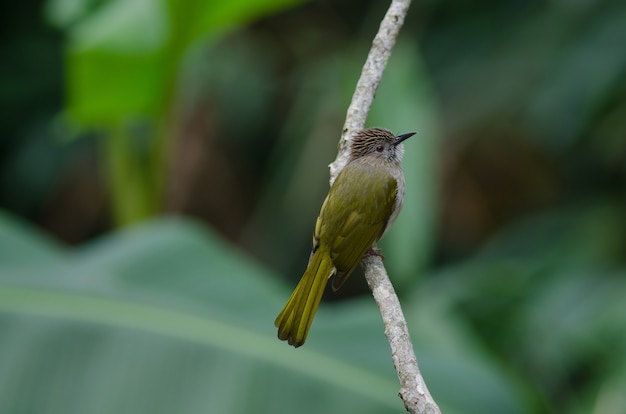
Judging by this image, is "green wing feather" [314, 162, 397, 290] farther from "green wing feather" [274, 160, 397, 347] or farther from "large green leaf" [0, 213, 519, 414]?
"large green leaf" [0, 213, 519, 414]

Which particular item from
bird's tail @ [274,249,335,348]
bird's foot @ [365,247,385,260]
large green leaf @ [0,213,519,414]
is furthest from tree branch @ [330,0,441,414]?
large green leaf @ [0,213,519,414]

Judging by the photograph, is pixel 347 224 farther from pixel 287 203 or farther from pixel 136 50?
pixel 287 203

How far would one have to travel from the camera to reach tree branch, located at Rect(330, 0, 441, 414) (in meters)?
2.06

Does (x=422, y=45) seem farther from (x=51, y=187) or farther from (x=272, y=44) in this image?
(x=51, y=187)

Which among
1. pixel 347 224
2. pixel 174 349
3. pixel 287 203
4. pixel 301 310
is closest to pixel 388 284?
pixel 301 310

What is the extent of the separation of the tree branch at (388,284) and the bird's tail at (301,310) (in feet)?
0.56

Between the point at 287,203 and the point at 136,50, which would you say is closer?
the point at 136,50

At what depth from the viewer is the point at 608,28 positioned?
5648 millimetres

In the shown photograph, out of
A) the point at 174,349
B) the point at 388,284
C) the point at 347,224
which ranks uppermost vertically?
the point at 388,284

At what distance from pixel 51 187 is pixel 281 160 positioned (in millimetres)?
1880

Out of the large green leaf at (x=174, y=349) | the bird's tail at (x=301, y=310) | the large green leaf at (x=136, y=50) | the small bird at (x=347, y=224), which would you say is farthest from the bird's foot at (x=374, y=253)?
the large green leaf at (x=136, y=50)

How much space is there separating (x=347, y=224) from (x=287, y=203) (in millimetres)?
3815

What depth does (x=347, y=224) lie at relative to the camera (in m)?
2.97

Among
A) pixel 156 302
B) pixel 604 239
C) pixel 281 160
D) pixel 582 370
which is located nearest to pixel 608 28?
pixel 604 239
